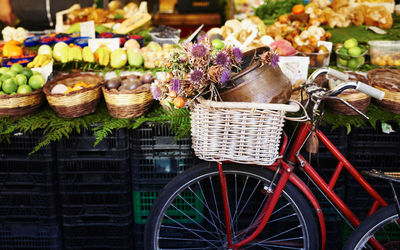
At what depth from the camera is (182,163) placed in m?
2.97

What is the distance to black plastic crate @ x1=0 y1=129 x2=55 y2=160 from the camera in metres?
2.90

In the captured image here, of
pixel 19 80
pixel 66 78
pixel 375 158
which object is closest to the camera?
pixel 375 158

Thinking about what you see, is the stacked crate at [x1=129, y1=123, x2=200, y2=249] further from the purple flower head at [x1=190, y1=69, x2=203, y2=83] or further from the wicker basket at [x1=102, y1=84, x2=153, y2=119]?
the purple flower head at [x1=190, y1=69, x2=203, y2=83]

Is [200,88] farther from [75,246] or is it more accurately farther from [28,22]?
[28,22]

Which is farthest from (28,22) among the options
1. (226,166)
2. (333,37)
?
(226,166)

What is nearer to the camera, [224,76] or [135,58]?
[224,76]

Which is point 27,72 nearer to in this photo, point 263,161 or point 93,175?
point 93,175

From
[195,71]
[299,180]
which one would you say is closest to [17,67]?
[195,71]

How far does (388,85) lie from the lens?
2.97m

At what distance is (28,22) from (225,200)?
6.10 m

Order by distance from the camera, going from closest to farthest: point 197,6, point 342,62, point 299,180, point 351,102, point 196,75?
point 196,75 → point 299,180 → point 351,102 → point 342,62 → point 197,6

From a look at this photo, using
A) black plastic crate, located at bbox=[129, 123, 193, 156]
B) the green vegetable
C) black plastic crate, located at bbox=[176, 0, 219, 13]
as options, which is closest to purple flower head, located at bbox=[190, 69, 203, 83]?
black plastic crate, located at bbox=[129, 123, 193, 156]

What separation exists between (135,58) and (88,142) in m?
0.98

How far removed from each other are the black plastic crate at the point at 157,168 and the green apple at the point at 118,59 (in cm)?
100
